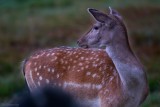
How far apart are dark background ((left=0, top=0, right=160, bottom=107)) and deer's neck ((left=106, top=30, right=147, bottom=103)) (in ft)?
20.9

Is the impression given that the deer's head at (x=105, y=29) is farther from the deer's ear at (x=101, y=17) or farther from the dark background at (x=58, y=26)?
the dark background at (x=58, y=26)

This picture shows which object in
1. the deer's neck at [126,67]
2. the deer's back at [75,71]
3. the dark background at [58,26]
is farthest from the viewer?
the dark background at [58,26]

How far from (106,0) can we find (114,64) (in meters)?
13.7

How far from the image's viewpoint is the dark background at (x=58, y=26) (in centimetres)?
1675

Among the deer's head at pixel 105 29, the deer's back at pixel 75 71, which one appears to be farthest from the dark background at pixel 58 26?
the deer's head at pixel 105 29

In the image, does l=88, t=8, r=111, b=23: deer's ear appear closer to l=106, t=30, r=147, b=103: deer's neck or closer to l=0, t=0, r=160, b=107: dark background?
l=106, t=30, r=147, b=103: deer's neck

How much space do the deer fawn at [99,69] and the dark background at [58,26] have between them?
5.63 metres

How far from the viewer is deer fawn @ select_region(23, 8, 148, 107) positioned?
321 inches

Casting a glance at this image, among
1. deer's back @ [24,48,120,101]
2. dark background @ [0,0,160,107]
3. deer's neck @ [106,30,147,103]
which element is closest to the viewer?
deer's neck @ [106,30,147,103]

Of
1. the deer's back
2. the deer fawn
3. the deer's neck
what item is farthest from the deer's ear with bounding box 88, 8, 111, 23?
the deer's back

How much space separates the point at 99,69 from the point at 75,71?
272mm

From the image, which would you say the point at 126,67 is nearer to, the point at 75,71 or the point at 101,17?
the point at 101,17

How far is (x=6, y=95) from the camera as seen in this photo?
13203 mm

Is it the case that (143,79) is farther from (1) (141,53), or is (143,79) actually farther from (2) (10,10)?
(2) (10,10)
